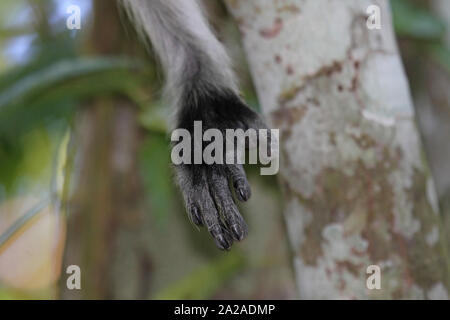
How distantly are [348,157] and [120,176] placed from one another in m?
0.86

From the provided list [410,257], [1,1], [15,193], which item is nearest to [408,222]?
[410,257]

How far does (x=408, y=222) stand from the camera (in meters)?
0.90

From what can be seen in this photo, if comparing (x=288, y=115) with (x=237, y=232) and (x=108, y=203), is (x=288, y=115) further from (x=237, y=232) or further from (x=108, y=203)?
(x=108, y=203)

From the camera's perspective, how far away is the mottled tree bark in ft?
2.97

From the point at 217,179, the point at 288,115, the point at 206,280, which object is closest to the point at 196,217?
the point at 217,179

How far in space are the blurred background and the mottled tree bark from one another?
1.41 feet

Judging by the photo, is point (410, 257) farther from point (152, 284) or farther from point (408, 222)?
point (152, 284)

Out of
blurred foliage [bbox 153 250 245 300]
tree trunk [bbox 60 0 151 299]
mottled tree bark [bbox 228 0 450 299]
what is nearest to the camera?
mottled tree bark [bbox 228 0 450 299]

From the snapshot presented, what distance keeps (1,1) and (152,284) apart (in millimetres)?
1255

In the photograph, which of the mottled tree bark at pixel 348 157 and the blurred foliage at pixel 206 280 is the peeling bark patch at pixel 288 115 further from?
the blurred foliage at pixel 206 280

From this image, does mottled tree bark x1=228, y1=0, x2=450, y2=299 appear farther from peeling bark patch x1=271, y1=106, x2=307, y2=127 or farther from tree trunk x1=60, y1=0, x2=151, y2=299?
tree trunk x1=60, y1=0, x2=151, y2=299

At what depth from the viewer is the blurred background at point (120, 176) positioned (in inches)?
56.6

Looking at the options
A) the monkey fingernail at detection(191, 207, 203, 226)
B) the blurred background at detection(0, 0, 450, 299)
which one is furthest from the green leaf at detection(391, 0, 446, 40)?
the monkey fingernail at detection(191, 207, 203, 226)

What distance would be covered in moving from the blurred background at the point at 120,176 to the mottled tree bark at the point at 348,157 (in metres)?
0.43
